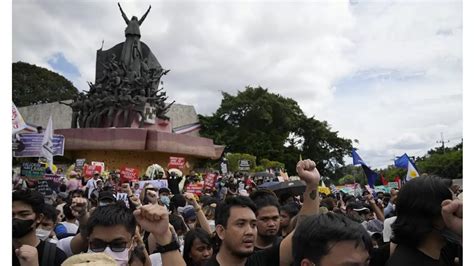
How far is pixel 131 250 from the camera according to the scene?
10.2ft

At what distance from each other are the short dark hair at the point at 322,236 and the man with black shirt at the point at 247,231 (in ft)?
1.77

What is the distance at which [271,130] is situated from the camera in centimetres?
4322

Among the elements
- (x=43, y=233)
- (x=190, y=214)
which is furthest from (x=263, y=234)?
(x=190, y=214)

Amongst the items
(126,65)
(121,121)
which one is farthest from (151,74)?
(121,121)

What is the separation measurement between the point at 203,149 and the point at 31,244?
26570 mm

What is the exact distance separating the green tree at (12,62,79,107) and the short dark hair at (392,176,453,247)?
162 feet

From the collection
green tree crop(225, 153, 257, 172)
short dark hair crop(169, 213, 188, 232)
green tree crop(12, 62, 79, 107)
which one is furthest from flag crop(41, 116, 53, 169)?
green tree crop(12, 62, 79, 107)

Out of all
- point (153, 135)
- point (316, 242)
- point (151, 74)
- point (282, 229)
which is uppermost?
point (151, 74)

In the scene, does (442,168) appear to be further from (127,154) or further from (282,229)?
(282,229)

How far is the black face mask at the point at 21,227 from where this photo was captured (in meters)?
2.96

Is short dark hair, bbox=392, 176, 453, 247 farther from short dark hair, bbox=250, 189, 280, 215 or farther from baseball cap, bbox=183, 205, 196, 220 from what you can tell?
baseball cap, bbox=183, 205, 196, 220

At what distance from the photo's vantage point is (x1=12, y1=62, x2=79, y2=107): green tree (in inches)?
1922

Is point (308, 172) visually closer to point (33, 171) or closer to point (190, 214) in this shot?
Result: point (190, 214)

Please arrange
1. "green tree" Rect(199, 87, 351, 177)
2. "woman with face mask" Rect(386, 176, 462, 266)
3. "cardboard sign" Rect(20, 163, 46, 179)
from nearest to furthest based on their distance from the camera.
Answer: "woman with face mask" Rect(386, 176, 462, 266) < "cardboard sign" Rect(20, 163, 46, 179) < "green tree" Rect(199, 87, 351, 177)
